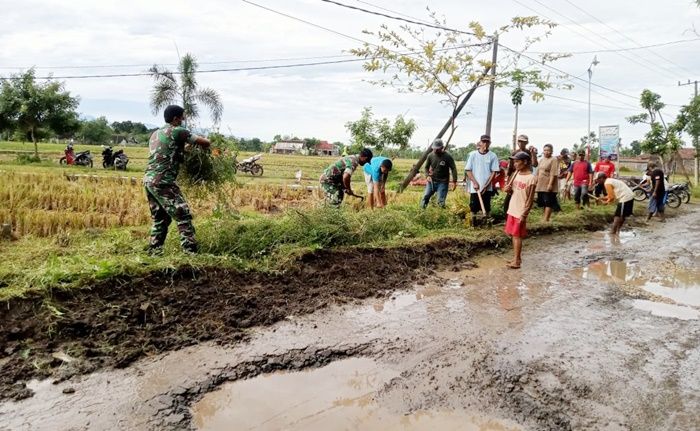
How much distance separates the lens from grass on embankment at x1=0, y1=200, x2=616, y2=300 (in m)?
4.52

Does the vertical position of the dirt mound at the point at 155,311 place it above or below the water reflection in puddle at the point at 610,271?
above

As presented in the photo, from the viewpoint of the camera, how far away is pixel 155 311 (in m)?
4.25

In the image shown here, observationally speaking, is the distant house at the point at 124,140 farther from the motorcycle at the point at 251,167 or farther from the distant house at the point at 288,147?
the motorcycle at the point at 251,167

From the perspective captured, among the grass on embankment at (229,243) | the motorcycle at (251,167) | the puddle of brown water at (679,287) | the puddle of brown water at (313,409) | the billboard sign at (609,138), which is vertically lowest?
the puddle of brown water at (313,409)

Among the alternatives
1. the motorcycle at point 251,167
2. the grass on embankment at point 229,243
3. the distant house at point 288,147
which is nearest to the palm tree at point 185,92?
the motorcycle at point 251,167

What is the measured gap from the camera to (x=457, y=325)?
4.47 m

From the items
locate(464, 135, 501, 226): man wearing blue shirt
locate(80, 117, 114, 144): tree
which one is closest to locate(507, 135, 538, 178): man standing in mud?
locate(464, 135, 501, 226): man wearing blue shirt

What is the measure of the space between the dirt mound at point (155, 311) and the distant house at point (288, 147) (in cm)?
7074

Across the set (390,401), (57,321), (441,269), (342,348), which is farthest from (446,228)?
(57,321)

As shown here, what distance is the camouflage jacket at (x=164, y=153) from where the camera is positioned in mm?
5375

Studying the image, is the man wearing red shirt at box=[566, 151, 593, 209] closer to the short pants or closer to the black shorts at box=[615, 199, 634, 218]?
the black shorts at box=[615, 199, 634, 218]

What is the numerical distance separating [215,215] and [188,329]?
241 centimetres

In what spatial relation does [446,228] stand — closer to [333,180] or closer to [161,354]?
[333,180]

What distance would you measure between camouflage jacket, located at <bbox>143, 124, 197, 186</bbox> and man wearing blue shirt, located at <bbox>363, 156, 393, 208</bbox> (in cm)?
478
